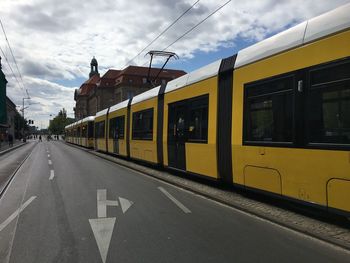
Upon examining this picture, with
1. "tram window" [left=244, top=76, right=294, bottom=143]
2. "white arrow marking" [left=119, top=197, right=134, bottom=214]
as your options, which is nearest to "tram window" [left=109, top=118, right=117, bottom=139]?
"white arrow marking" [left=119, top=197, right=134, bottom=214]

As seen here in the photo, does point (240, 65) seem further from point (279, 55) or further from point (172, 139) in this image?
point (172, 139)

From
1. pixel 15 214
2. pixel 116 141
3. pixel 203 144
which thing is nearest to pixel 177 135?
pixel 203 144

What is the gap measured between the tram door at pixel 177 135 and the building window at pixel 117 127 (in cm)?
911

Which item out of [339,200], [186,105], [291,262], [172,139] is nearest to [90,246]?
[291,262]

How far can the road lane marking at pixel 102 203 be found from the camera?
9.11m

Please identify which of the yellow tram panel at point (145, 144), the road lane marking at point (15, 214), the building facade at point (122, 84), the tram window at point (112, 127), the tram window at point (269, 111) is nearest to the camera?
the road lane marking at point (15, 214)

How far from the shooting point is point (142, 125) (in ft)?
65.2

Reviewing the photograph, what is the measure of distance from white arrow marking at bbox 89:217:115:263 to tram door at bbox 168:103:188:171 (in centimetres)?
610

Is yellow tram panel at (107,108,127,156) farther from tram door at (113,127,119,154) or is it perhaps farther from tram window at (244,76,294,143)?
tram window at (244,76,294,143)

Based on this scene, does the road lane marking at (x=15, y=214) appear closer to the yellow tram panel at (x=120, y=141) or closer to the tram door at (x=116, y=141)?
the yellow tram panel at (x=120, y=141)

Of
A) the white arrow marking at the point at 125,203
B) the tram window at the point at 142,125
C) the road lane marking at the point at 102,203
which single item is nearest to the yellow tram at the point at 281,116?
the white arrow marking at the point at 125,203

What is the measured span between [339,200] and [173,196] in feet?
16.5

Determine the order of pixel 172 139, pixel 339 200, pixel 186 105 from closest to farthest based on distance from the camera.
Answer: pixel 339 200 → pixel 186 105 → pixel 172 139

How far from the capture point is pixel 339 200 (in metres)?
7.09
